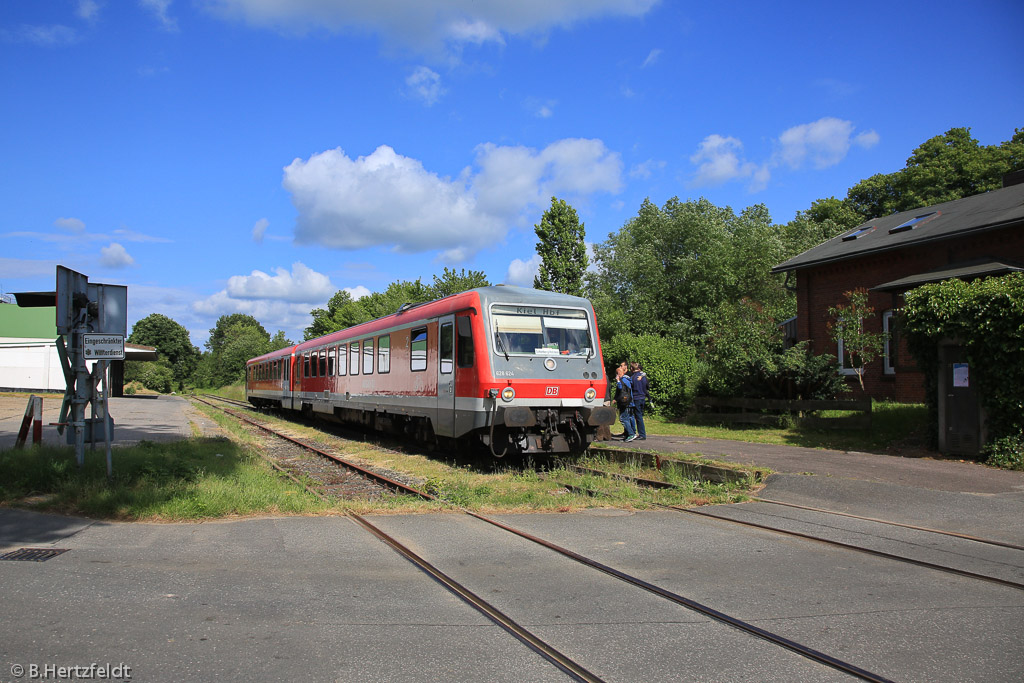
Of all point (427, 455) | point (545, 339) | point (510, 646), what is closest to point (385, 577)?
point (510, 646)

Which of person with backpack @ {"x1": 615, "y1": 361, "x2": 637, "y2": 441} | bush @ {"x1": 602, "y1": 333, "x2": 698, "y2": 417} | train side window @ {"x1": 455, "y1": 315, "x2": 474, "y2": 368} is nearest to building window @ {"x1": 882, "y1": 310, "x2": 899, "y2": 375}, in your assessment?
bush @ {"x1": 602, "y1": 333, "x2": 698, "y2": 417}

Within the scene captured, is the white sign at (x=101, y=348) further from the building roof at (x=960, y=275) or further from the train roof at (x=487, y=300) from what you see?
the building roof at (x=960, y=275)

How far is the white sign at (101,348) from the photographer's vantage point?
8812 millimetres

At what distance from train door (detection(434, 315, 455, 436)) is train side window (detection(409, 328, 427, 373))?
0.78 m

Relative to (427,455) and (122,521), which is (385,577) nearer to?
(122,521)

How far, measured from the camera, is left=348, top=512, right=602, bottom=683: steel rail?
3744 millimetres

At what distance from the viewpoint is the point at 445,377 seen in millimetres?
13086

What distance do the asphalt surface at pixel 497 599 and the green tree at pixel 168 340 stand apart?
10139 centimetres

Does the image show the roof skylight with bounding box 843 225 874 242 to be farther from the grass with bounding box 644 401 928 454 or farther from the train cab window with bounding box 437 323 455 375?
the train cab window with bounding box 437 323 455 375

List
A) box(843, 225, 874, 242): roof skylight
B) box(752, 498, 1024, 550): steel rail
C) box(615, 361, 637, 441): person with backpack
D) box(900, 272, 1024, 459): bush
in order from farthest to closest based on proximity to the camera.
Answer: box(843, 225, 874, 242): roof skylight
box(615, 361, 637, 441): person with backpack
box(900, 272, 1024, 459): bush
box(752, 498, 1024, 550): steel rail

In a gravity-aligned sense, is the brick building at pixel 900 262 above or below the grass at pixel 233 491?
above

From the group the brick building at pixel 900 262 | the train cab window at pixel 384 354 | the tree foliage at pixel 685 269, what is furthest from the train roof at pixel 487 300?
the tree foliage at pixel 685 269

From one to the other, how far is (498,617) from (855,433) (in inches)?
530

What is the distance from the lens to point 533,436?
12.2 metres
